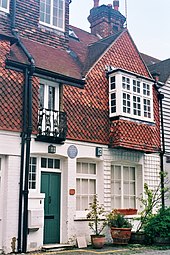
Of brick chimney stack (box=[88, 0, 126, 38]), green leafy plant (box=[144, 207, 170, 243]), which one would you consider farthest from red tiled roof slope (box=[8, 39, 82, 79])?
brick chimney stack (box=[88, 0, 126, 38])

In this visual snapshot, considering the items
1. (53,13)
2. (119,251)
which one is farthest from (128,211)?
(53,13)

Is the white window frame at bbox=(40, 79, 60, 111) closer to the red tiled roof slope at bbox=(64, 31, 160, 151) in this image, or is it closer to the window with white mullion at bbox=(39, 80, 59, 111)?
the window with white mullion at bbox=(39, 80, 59, 111)

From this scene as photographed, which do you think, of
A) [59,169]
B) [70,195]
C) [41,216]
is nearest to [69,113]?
[59,169]

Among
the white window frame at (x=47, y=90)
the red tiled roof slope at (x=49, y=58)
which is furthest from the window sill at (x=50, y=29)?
the white window frame at (x=47, y=90)

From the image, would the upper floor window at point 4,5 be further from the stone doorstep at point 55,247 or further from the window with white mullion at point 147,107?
the stone doorstep at point 55,247

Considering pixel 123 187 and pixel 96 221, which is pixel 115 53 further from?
pixel 96 221

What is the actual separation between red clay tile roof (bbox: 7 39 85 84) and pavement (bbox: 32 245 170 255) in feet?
19.6

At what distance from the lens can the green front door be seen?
13.0m

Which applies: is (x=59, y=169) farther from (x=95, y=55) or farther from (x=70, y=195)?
(x=95, y=55)

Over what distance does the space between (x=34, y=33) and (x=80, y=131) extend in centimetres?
427

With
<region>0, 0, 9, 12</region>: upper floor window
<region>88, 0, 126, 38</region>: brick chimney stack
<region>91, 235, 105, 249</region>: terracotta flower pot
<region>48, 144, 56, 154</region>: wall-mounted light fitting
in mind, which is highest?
<region>88, 0, 126, 38</region>: brick chimney stack

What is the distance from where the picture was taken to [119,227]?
529 inches

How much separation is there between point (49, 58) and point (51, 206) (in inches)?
213

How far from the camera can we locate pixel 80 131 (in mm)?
14055
